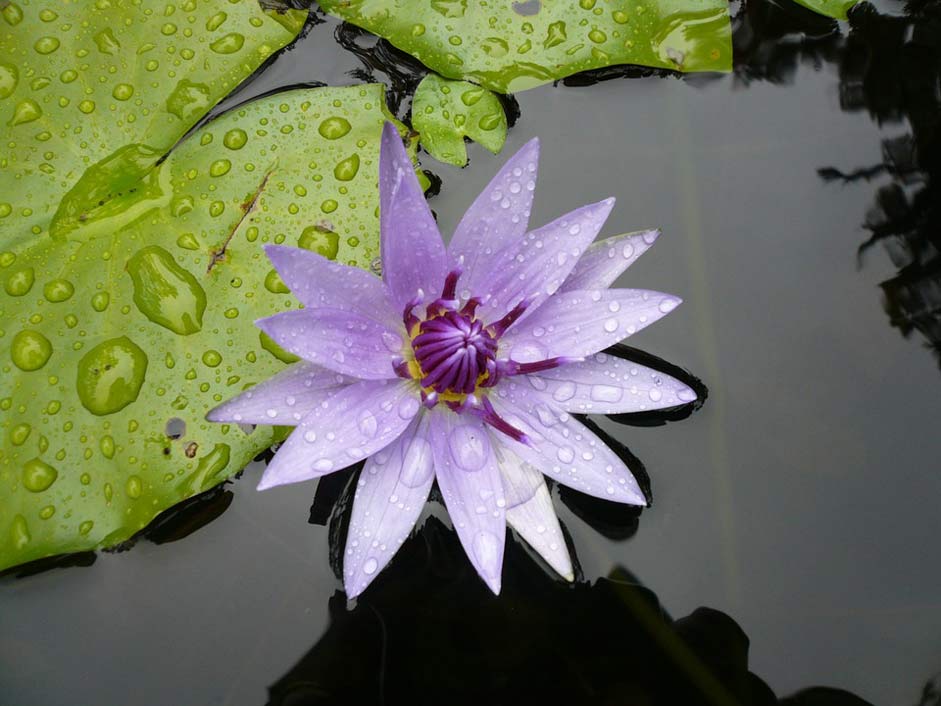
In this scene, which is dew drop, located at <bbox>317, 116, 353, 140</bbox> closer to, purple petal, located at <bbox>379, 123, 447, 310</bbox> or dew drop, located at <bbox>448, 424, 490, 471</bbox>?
purple petal, located at <bbox>379, 123, 447, 310</bbox>

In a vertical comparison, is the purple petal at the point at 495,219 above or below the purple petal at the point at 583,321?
above

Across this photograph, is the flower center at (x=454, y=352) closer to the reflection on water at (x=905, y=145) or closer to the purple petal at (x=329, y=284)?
the purple petal at (x=329, y=284)

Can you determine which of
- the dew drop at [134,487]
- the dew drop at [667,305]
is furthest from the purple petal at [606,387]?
the dew drop at [134,487]

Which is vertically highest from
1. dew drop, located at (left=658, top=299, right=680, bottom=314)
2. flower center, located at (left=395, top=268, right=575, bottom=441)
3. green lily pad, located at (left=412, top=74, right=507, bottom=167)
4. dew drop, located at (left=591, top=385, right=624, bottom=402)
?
green lily pad, located at (left=412, top=74, right=507, bottom=167)

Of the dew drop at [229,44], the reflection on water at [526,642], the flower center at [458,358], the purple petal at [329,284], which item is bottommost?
the reflection on water at [526,642]

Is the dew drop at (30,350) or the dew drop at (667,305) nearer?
the dew drop at (667,305)

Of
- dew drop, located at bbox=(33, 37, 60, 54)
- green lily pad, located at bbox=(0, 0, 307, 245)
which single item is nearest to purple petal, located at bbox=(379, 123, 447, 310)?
green lily pad, located at bbox=(0, 0, 307, 245)

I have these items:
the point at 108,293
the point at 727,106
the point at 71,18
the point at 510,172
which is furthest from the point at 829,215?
A: the point at 71,18
